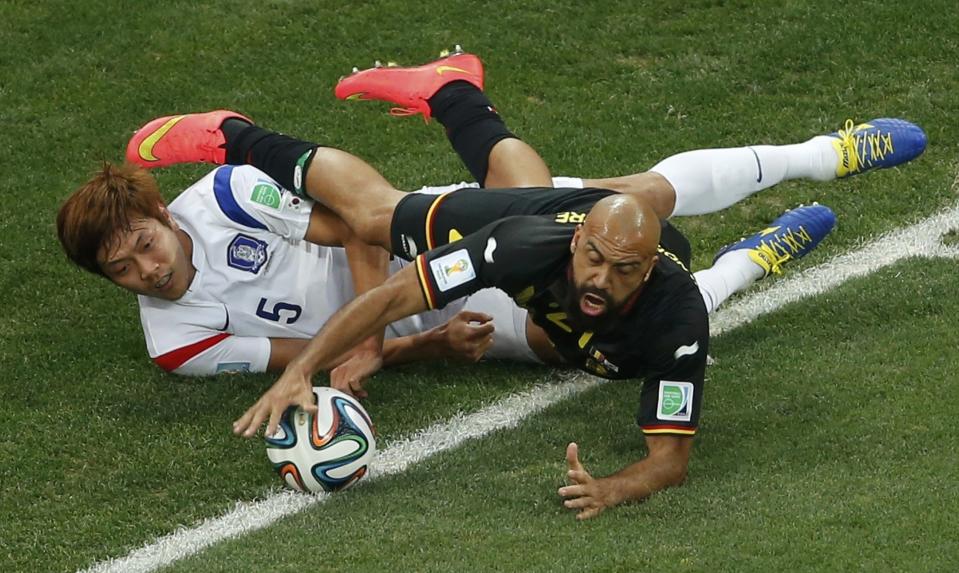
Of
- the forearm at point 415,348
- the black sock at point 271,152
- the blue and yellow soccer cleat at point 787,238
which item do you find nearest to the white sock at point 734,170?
the blue and yellow soccer cleat at point 787,238

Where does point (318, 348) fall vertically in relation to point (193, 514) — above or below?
above

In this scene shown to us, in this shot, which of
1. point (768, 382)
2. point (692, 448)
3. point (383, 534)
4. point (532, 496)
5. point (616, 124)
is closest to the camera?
point (383, 534)

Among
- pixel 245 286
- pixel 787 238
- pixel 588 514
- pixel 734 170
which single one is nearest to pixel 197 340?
pixel 245 286

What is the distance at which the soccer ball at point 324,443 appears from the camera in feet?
17.4

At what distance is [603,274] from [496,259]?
0.39m

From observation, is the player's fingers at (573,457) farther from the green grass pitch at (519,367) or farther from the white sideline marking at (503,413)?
the white sideline marking at (503,413)

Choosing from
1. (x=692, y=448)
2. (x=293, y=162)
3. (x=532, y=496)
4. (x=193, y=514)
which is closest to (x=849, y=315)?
(x=692, y=448)

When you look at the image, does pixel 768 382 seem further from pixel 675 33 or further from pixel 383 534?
pixel 675 33

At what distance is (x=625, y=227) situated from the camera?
16.0ft

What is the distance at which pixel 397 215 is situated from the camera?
586cm

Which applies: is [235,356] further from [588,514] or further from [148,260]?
[588,514]

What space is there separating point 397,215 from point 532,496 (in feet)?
4.13

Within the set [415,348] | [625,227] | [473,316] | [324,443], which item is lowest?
[415,348]

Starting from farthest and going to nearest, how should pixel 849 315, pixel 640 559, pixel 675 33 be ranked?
pixel 675 33 < pixel 849 315 < pixel 640 559
